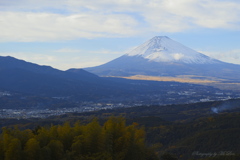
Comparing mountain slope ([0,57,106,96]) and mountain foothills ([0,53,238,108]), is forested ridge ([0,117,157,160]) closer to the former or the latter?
mountain foothills ([0,53,238,108])

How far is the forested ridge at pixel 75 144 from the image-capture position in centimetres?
2369

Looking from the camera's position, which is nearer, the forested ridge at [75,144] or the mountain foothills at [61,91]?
the forested ridge at [75,144]

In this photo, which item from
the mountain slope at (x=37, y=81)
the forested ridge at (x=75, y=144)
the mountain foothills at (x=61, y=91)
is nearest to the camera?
the forested ridge at (x=75, y=144)

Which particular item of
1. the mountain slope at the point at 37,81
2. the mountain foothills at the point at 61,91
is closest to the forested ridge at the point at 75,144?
the mountain foothills at the point at 61,91

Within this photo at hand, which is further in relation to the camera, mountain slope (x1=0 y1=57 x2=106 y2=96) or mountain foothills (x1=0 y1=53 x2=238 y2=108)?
mountain slope (x1=0 y1=57 x2=106 y2=96)

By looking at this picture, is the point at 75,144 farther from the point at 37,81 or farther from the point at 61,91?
the point at 37,81

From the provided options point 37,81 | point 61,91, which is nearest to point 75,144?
point 61,91

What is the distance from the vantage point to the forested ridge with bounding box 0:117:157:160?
23.7m

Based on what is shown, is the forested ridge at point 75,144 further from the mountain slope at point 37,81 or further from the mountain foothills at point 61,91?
the mountain slope at point 37,81

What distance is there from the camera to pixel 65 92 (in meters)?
146

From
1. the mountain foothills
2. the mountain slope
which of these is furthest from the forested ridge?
the mountain slope

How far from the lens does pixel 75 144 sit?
2533 centimetres

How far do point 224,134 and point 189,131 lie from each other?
24.9 feet

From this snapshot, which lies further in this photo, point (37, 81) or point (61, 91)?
point (37, 81)
